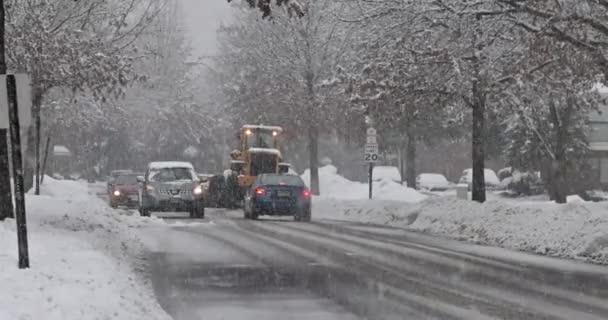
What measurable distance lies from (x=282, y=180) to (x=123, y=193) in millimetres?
11893

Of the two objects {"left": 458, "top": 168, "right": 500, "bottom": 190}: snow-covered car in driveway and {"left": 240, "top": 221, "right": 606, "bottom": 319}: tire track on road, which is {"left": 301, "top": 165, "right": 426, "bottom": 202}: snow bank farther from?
{"left": 240, "top": 221, "right": 606, "bottom": 319}: tire track on road

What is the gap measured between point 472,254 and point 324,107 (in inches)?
1017

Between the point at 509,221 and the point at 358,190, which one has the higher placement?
the point at 509,221

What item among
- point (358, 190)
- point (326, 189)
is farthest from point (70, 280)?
point (326, 189)

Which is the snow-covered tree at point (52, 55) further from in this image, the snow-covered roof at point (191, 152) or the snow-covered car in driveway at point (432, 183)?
the snow-covered roof at point (191, 152)

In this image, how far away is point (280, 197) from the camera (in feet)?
90.0

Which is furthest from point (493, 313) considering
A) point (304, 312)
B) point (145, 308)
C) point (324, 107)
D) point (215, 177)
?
point (324, 107)

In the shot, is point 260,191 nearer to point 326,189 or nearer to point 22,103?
point 22,103

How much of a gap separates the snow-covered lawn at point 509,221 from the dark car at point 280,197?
2.71 meters

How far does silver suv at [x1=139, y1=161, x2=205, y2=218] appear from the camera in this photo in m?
27.5

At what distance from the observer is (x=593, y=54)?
17.8 metres

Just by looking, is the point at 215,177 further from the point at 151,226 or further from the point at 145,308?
the point at 145,308

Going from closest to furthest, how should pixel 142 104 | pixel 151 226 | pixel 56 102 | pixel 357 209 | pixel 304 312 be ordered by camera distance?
1. pixel 304 312
2. pixel 151 226
3. pixel 357 209
4. pixel 56 102
5. pixel 142 104

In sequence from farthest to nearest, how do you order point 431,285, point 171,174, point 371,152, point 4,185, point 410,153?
point 410,153
point 371,152
point 171,174
point 4,185
point 431,285
